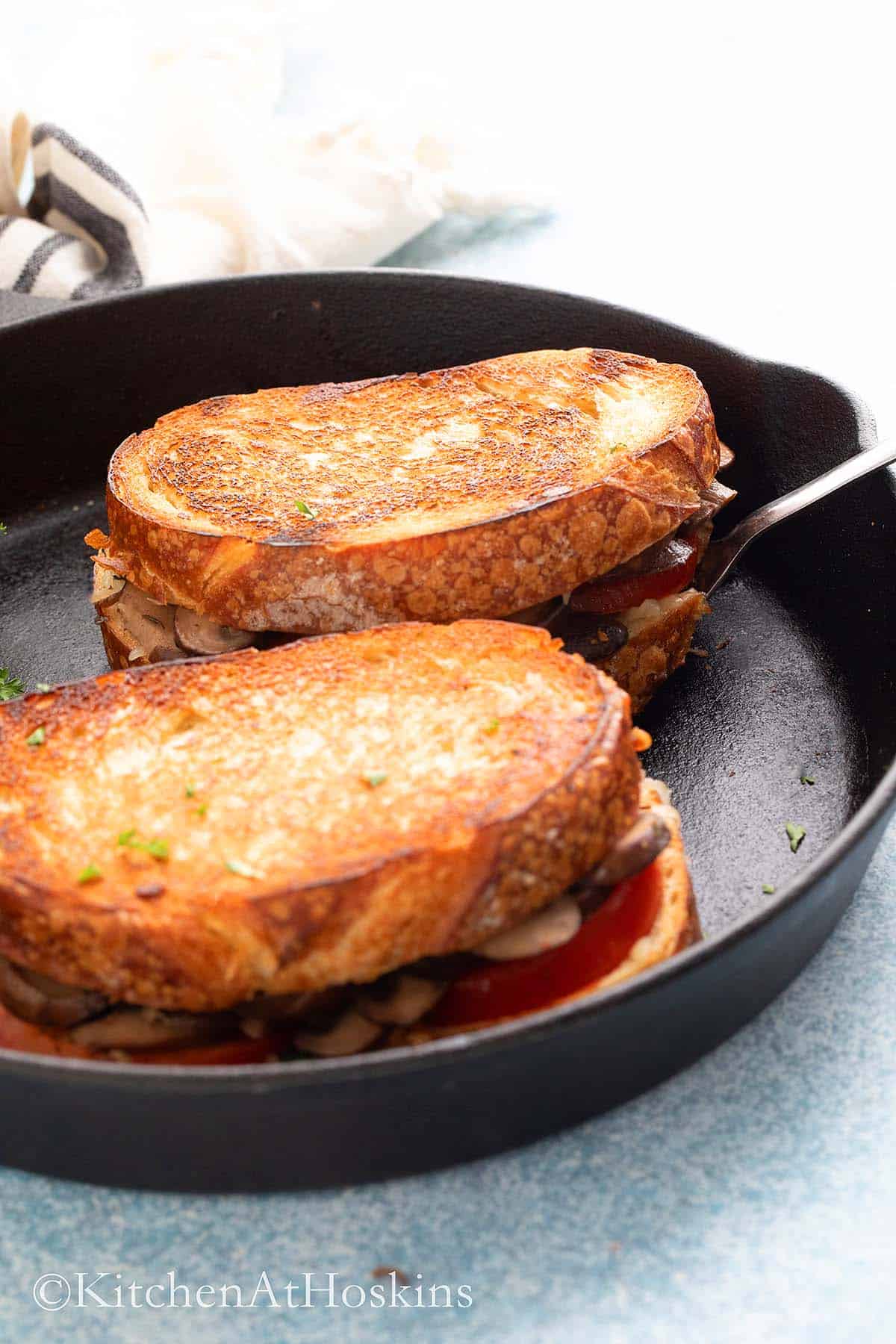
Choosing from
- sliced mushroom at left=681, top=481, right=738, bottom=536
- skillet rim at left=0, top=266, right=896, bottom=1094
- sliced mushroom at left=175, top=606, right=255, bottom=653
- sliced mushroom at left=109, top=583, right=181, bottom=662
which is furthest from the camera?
sliced mushroom at left=681, top=481, right=738, bottom=536

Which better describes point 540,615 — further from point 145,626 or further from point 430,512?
point 145,626

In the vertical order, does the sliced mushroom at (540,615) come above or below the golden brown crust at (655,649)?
above

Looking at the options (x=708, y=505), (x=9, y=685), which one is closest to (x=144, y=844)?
(x=9, y=685)

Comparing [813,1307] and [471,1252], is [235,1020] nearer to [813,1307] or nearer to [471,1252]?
[471,1252]

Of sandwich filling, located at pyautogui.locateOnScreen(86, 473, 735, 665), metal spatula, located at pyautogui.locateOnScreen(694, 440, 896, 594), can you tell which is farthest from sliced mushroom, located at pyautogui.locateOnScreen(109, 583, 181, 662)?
metal spatula, located at pyautogui.locateOnScreen(694, 440, 896, 594)

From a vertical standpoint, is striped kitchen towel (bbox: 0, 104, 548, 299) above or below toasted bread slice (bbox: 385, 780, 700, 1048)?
above

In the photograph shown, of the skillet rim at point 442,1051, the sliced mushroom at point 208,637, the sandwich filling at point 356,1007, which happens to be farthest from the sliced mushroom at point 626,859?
the sliced mushroom at point 208,637

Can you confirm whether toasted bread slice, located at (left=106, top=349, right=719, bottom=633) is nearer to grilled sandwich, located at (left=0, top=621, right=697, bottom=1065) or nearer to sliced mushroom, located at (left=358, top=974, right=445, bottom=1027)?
grilled sandwich, located at (left=0, top=621, right=697, bottom=1065)

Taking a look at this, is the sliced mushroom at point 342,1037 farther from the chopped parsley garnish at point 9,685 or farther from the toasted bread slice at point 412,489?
the chopped parsley garnish at point 9,685
